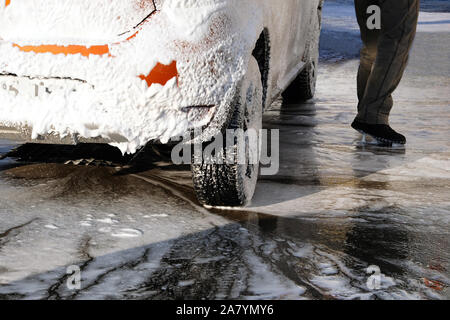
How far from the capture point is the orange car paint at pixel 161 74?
2617 millimetres

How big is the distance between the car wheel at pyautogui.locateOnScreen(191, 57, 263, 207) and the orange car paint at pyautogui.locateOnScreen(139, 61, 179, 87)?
0.32 meters

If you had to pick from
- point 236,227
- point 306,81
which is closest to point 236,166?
point 236,227

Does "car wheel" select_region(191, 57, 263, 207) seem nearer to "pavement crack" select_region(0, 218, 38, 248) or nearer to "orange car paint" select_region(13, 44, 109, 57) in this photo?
"orange car paint" select_region(13, 44, 109, 57)

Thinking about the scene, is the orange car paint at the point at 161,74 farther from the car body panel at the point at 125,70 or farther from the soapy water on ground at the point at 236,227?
the soapy water on ground at the point at 236,227

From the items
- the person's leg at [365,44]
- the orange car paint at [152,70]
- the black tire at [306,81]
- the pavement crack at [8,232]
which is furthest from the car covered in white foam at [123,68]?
the black tire at [306,81]

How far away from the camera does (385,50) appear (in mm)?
4539

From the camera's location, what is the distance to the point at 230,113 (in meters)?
2.79

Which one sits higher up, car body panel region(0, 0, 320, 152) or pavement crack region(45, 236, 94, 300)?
car body panel region(0, 0, 320, 152)

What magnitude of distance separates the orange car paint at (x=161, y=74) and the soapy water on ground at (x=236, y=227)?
0.66 metres

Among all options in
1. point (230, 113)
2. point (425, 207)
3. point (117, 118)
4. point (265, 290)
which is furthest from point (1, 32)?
point (425, 207)

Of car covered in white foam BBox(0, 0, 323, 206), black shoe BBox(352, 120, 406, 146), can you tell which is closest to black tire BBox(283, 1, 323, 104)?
black shoe BBox(352, 120, 406, 146)

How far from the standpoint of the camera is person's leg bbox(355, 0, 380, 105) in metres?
4.73
